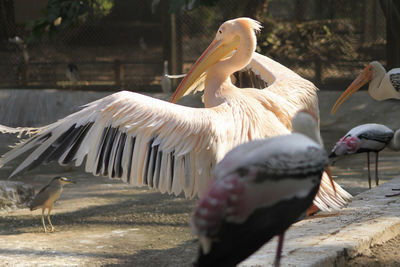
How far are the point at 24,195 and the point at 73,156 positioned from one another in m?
2.53

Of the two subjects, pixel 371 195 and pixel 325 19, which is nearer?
pixel 371 195

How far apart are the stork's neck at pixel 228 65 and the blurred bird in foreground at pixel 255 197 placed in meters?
2.37

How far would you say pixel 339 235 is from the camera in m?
3.80

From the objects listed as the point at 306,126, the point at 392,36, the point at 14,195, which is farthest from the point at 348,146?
the point at 392,36

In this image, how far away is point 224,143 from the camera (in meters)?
3.87

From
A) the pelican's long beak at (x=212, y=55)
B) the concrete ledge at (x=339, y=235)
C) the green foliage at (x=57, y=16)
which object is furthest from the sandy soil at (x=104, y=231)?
the green foliage at (x=57, y=16)

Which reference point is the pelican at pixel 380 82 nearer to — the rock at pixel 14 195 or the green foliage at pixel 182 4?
the rock at pixel 14 195

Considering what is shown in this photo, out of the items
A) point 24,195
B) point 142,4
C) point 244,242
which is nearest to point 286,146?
point 244,242

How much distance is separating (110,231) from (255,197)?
3.26m

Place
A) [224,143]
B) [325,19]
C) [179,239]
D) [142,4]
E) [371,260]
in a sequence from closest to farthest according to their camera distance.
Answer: [371,260] → [224,143] → [179,239] → [325,19] → [142,4]

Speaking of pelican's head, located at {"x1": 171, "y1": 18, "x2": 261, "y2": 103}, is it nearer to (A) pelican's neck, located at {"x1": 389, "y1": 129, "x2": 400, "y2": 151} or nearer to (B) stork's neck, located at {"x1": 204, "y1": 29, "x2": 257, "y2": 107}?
(B) stork's neck, located at {"x1": 204, "y1": 29, "x2": 257, "y2": 107}

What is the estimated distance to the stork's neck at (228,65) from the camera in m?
4.61

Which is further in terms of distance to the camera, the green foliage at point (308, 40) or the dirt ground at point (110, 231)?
the green foliage at point (308, 40)

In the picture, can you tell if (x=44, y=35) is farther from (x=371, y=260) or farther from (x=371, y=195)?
(x=371, y=260)
